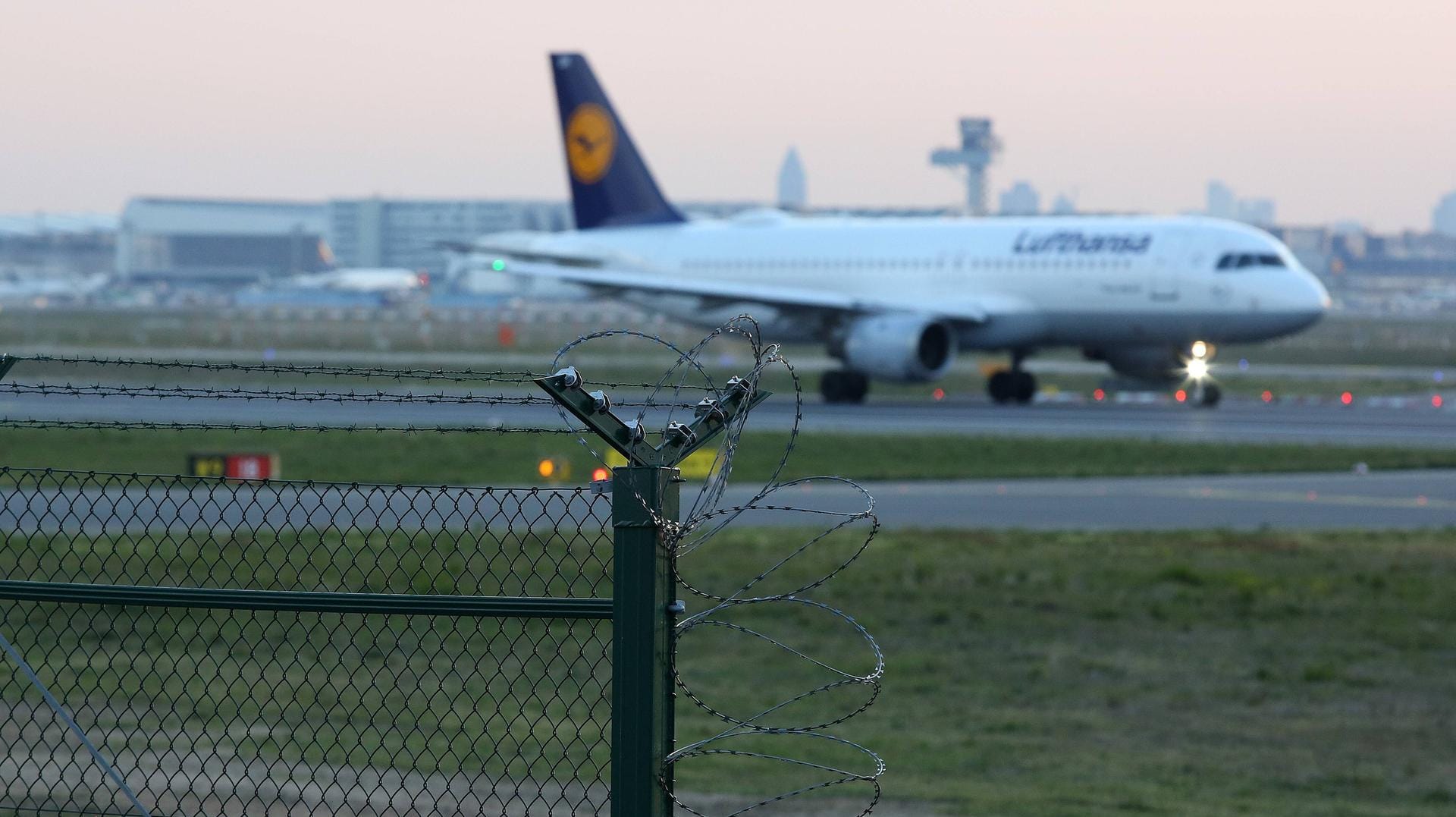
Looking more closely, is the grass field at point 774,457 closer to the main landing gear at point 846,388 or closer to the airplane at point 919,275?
the airplane at point 919,275

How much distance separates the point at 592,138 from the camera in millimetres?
47062

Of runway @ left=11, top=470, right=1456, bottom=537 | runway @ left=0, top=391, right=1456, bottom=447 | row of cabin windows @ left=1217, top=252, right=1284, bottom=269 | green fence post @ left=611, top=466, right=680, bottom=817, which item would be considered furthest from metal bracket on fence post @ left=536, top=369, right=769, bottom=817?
row of cabin windows @ left=1217, top=252, right=1284, bottom=269

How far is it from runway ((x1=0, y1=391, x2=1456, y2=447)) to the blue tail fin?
752 cm

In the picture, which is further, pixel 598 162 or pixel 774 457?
pixel 598 162

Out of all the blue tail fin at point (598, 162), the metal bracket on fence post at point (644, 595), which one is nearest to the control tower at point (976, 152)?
the blue tail fin at point (598, 162)

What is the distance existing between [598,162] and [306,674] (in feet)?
137

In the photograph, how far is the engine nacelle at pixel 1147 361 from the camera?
129ft

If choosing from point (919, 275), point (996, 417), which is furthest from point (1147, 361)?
point (919, 275)

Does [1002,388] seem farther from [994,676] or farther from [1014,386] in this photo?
[994,676]

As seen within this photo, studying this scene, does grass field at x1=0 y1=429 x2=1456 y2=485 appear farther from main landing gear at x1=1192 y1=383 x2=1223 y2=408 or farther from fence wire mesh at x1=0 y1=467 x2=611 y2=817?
main landing gear at x1=1192 y1=383 x2=1223 y2=408

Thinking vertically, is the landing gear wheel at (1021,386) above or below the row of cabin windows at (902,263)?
below

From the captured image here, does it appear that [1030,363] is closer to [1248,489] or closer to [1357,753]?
[1248,489]

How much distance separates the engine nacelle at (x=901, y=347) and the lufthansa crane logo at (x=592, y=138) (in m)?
10.2

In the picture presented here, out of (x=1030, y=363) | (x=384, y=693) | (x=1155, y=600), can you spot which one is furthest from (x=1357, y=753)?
(x=1030, y=363)
